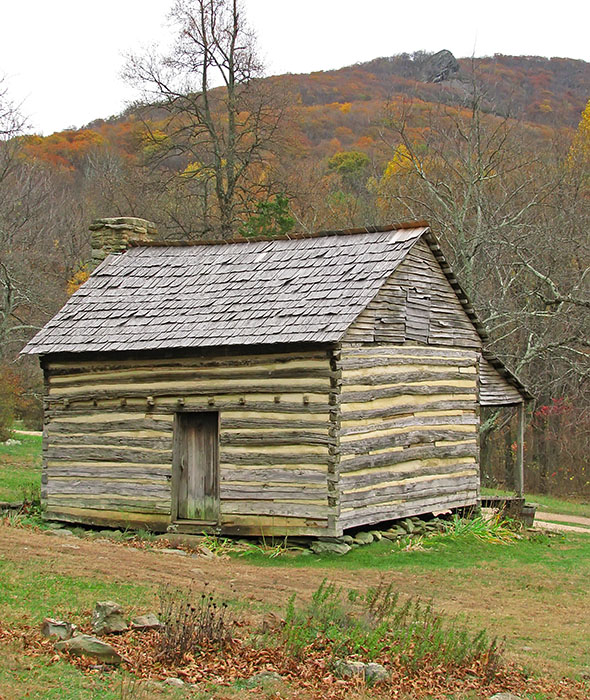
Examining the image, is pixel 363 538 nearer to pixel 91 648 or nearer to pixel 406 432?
pixel 406 432

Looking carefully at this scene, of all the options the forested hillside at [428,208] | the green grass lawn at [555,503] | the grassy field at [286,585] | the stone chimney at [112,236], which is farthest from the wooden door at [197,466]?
the green grass lawn at [555,503]

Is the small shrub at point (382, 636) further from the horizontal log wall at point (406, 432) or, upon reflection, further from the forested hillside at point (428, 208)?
the forested hillside at point (428, 208)

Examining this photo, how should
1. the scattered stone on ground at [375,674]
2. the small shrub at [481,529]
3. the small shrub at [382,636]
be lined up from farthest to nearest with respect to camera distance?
the small shrub at [481,529] → the small shrub at [382,636] → the scattered stone on ground at [375,674]

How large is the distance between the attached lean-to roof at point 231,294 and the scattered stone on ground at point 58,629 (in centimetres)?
679

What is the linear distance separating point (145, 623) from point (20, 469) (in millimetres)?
15419

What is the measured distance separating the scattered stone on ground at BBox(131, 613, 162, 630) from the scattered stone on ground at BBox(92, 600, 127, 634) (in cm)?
11

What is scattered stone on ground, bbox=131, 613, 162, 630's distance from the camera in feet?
29.1

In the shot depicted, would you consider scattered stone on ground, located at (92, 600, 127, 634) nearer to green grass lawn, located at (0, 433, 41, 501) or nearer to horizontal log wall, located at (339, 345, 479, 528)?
horizontal log wall, located at (339, 345, 479, 528)

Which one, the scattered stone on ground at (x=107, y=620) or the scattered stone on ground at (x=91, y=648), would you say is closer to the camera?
the scattered stone on ground at (x=91, y=648)

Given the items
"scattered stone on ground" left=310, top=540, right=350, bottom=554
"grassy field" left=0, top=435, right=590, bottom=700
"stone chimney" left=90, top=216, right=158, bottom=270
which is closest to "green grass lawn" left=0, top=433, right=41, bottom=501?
"grassy field" left=0, top=435, right=590, bottom=700

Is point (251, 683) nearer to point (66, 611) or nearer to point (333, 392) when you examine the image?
point (66, 611)

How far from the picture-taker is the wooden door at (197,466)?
15.8 m

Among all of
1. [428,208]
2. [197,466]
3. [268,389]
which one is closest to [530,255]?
[428,208]

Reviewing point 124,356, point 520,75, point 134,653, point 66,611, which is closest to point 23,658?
point 134,653
